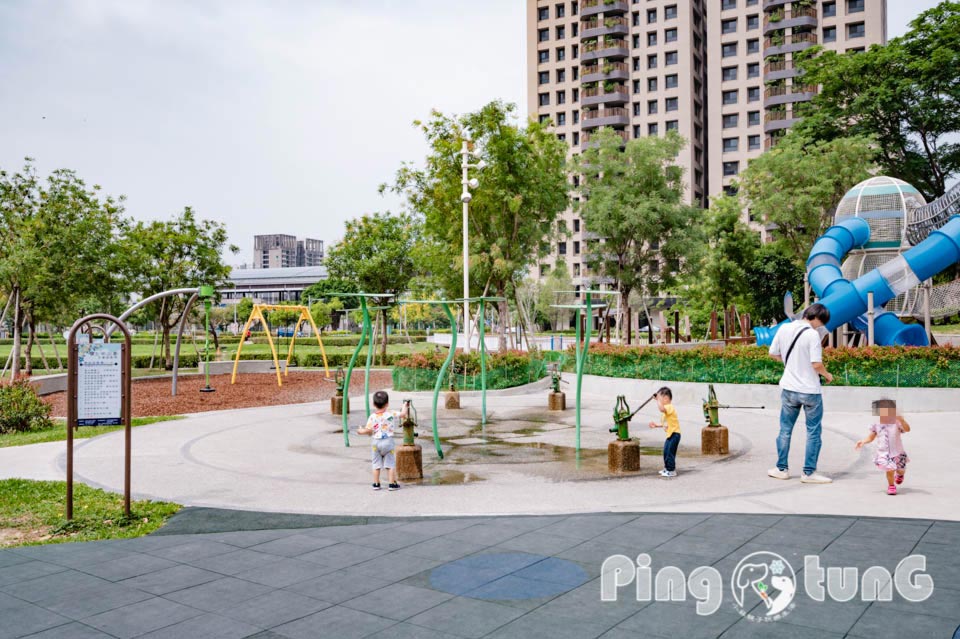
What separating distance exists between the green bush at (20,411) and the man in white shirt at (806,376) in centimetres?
1507

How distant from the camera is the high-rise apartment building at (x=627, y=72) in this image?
7788 cm

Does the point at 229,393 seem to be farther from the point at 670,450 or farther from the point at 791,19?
the point at 791,19

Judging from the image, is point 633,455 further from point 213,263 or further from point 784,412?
point 213,263

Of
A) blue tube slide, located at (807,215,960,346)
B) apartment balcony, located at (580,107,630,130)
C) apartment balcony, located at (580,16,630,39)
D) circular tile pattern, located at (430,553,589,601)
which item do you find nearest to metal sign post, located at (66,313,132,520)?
circular tile pattern, located at (430,553,589,601)

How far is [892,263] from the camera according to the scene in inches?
895

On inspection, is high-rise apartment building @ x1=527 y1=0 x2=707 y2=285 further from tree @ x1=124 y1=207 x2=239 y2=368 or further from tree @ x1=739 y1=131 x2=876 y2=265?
tree @ x1=124 y1=207 x2=239 y2=368

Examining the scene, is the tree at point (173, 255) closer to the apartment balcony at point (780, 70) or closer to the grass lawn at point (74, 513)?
the grass lawn at point (74, 513)

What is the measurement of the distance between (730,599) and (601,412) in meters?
12.2

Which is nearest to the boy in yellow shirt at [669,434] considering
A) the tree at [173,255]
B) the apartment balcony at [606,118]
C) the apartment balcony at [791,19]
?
the tree at [173,255]

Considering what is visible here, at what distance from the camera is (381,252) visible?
127ft

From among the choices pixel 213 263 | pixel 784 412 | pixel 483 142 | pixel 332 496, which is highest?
pixel 483 142

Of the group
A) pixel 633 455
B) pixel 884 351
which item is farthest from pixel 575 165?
pixel 633 455

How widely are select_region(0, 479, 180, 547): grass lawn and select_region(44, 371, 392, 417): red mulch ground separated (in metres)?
10.1

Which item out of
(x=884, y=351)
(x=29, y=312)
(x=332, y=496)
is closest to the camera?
(x=332, y=496)
